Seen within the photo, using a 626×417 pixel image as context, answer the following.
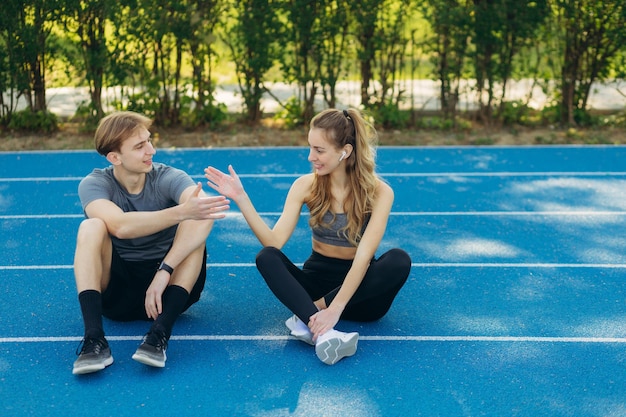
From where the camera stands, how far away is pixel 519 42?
10242 millimetres

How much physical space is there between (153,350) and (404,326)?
1392 millimetres

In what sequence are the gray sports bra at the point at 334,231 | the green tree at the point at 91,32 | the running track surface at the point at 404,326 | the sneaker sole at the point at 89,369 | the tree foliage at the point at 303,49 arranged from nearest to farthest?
the running track surface at the point at 404,326
the sneaker sole at the point at 89,369
the gray sports bra at the point at 334,231
the green tree at the point at 91,32
the tree foliage at the point at 303,49

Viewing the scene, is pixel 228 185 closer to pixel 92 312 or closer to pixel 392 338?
pixel 92 312

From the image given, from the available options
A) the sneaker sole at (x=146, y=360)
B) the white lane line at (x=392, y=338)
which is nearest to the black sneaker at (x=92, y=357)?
the sneaker sole at (x=146, y=360)

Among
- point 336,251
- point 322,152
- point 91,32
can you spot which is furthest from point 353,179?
point 91,32

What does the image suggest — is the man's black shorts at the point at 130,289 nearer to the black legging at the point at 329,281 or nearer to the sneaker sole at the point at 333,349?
the black legging at the point at 329,281

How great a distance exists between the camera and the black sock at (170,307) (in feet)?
13.8

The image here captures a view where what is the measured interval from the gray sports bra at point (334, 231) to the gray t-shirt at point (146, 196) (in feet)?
2.42

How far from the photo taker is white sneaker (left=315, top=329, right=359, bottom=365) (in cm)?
416

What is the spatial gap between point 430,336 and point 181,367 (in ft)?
4.30

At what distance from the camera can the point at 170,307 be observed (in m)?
4.28

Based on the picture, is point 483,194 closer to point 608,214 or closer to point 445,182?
point 445,182

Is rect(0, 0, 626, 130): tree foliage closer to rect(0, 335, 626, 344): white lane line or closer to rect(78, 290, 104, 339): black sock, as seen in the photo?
rect(0, 335, 626, 344): white lane line

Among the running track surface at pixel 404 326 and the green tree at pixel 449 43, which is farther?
the green tree at pixel 449 43
